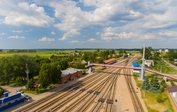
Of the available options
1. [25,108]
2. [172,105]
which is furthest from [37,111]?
[172,105]

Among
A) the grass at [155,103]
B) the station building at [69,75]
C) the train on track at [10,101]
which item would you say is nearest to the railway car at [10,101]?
the train on track at [10,101]

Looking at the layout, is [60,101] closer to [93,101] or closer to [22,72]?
[93,101]

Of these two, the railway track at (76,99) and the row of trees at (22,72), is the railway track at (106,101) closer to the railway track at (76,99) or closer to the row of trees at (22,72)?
the railway track at (76,99)

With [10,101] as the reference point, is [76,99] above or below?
below

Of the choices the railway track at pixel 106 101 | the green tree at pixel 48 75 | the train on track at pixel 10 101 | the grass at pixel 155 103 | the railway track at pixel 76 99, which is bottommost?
the grass at pixel 155 103

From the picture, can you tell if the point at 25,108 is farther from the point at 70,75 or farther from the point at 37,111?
the point at 70,75

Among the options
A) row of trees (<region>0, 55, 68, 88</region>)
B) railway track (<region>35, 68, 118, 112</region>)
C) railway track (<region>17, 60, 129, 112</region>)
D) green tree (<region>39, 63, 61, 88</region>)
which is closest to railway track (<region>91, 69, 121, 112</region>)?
railway track (<region>17, 60, 129, 112</region>)

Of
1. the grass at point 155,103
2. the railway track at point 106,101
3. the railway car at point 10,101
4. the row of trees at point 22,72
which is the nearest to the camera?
the railway car at point 10,101

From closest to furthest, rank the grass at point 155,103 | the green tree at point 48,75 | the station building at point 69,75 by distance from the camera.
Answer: the grass at point 155,103 → the green tree at point 48,75 → the station building at point 69,75

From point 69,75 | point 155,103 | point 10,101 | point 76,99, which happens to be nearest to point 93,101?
point 76,99
